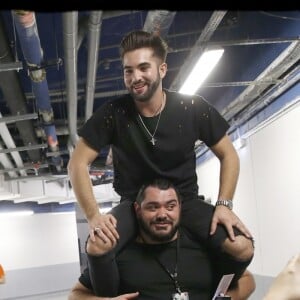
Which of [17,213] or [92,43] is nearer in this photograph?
[92,43]

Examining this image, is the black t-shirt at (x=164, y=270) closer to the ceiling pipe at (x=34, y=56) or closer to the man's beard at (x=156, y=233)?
the man's beard at (x=156, y=233)

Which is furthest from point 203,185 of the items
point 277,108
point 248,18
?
point 248,18

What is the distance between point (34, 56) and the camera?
138 inches

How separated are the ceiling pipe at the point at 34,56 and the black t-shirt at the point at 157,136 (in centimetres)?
60

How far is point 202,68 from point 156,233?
89.1 inches

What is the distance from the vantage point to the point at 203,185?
7.99 meters

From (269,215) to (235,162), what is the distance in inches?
126

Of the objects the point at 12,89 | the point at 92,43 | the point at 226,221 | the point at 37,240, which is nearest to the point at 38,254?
the point at 37,240

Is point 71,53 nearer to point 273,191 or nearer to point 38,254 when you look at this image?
point 273,191

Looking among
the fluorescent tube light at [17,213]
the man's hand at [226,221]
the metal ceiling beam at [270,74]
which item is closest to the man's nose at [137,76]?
the man's hand at [226,221]

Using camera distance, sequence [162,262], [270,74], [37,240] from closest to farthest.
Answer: [162,262] → [270,74] → [37,240]

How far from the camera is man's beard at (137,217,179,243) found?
78.4 inches

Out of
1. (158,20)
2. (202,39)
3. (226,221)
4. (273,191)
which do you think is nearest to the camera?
(226,221)

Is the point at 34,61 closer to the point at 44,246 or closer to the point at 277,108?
the point at 277,108
